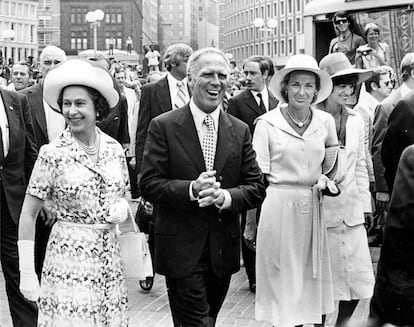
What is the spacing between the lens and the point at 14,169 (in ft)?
20.9

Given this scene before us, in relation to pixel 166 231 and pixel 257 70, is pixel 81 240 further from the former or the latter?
pixel 257 70

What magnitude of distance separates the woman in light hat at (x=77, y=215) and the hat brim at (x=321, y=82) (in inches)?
66.2

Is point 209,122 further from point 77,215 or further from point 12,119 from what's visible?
point 12,119

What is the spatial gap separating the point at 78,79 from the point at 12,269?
1.95 meters

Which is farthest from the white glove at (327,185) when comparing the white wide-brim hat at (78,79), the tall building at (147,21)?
the tall building at (147,21)

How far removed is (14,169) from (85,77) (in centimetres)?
165

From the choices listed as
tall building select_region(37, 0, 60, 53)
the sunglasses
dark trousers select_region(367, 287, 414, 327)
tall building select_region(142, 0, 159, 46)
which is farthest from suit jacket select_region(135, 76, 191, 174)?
tall building select_region(37, 0, 60, 53)

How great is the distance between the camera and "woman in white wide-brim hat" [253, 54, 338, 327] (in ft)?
20.4

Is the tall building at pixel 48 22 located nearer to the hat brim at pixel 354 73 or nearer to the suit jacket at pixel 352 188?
the hat brim at pixel 354 73

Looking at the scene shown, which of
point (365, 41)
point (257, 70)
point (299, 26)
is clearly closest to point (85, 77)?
point (257, 70)

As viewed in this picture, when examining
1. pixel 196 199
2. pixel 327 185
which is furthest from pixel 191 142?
pixel 327 185

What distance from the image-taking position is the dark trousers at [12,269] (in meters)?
6.34

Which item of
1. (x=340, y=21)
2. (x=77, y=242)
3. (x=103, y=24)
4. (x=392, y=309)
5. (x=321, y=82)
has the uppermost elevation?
(x=103, y=24)

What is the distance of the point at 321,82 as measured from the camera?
21.0ft
